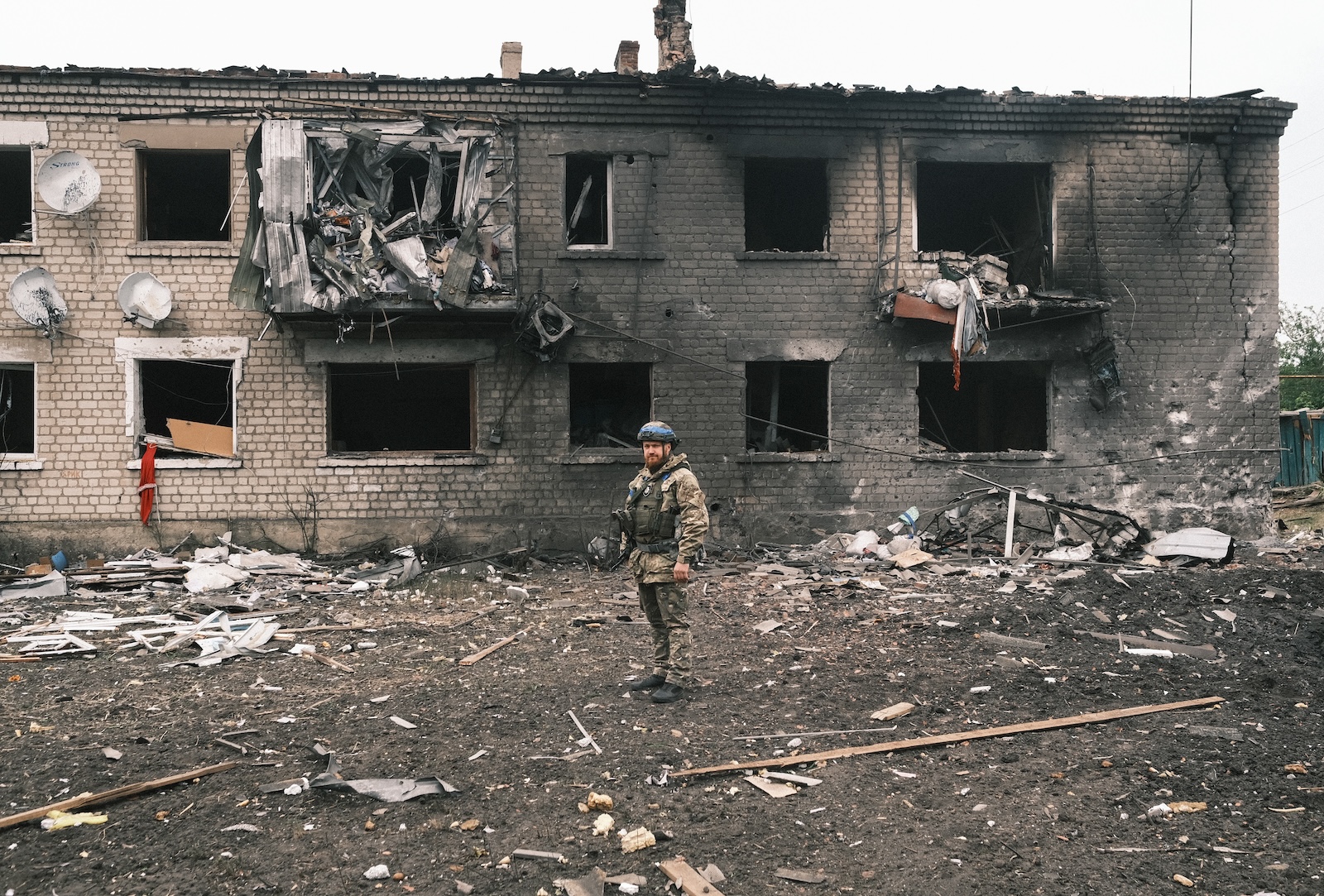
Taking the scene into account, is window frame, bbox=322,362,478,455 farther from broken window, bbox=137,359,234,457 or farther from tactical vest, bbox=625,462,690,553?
tactical vest, bbox=625,462,690,553

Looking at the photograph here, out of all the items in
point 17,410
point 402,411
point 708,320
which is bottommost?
point 402,411

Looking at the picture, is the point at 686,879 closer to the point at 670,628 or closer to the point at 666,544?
the point at 670,628

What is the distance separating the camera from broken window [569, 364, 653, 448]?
1234 centimetres

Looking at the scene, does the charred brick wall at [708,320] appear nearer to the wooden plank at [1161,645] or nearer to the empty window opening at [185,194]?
the empty window opening at [185,194]

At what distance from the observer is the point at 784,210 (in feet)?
46.5

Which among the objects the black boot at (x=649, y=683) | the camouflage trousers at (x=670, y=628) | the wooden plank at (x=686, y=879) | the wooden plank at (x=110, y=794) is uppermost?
the camouflage trousers at (x=670, y=628)

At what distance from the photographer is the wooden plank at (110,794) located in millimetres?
3887

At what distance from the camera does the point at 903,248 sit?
12203 mm

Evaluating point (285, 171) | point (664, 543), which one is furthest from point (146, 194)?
point (664, 543)

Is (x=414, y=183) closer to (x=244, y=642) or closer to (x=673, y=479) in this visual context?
(x=244, y=642)

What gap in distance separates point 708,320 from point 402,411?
20.3ft

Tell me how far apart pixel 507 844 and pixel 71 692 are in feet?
13.8

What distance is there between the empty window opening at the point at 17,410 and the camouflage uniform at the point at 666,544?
9570 mm

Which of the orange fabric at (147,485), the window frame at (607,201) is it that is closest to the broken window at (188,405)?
the orange fabric at (147,485)
